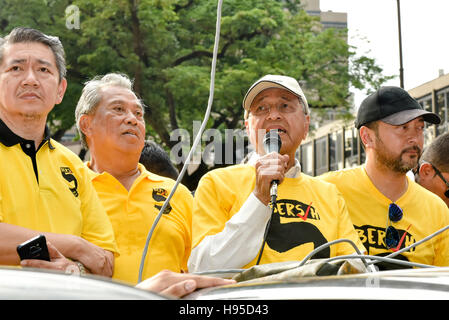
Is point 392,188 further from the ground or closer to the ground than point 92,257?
further from the ground

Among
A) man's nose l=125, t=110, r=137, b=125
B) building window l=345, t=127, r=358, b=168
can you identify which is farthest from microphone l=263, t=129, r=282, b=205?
building window l=345, t=127, r=358, b=168

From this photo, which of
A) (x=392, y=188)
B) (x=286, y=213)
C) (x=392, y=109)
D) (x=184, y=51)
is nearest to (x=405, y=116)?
(x=392, y=109)

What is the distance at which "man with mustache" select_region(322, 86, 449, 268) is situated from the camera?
3.32 m

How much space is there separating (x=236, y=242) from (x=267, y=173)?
318 millimetres

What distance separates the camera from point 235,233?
2.55 meters

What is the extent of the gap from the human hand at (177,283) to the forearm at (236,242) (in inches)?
43.8

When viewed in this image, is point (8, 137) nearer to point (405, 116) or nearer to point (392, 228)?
point (392, 228)

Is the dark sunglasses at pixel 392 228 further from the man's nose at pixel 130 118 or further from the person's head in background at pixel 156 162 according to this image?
the person's head in background at pixel 156 162

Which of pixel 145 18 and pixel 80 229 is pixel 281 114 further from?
pixel 145 18

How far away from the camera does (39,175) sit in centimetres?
267

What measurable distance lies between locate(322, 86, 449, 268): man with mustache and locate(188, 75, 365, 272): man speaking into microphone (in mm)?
417

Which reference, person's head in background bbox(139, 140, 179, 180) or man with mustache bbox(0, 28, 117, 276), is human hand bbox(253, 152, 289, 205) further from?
person's head in background bbox(139, 140, 179, 180)

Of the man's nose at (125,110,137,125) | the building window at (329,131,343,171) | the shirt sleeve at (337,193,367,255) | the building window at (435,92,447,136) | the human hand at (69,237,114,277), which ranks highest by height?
the building window at (329,131,343,171)
